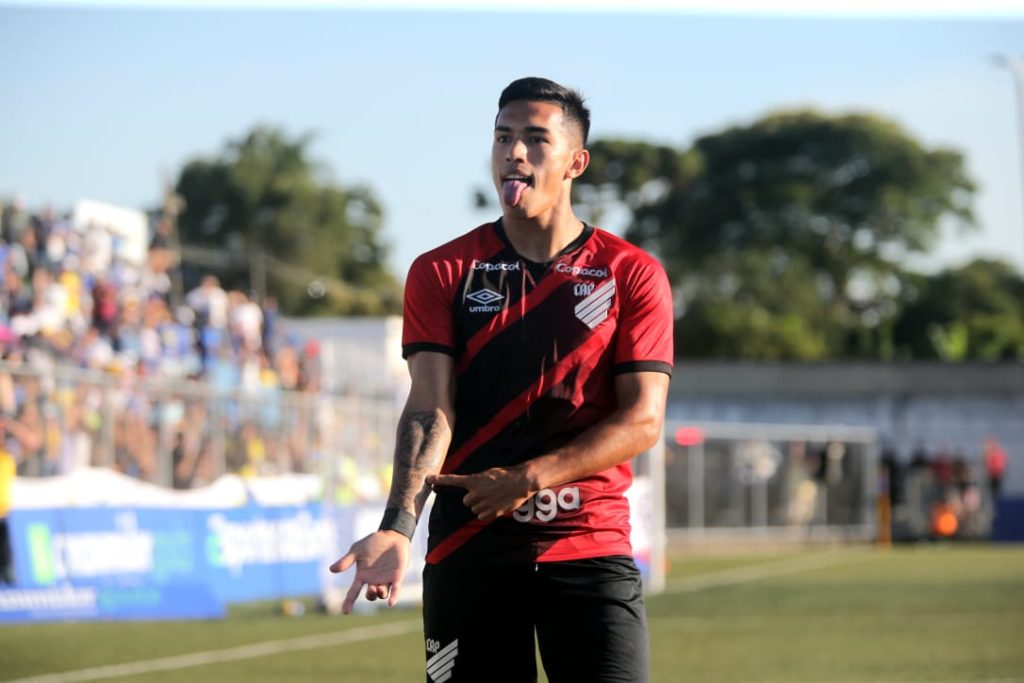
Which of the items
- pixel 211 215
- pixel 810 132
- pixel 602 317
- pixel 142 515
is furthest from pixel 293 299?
pixel 602 317

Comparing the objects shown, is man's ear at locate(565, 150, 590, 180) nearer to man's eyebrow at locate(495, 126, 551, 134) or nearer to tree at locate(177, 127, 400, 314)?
man's eyebrow at locate(495, 126, 551, 134)

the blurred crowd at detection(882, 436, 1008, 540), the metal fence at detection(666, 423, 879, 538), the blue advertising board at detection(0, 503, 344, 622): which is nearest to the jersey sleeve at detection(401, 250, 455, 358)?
the blue advertising board at detection(0, 503, 344, 622)

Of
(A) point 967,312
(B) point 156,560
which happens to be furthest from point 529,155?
(A) point 967,312

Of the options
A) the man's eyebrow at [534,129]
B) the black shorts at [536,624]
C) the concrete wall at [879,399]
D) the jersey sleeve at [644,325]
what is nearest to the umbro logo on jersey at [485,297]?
the jersey sleeve at [644,325]

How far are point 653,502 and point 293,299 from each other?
49.5 meters

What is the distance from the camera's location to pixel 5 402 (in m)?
16.5

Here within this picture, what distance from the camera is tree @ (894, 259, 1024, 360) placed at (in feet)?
255

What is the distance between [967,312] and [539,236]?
78377 mm

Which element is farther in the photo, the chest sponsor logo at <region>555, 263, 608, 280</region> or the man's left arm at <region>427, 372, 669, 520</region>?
the chest sponsor logo at <region>555, 263, 608, 280</region>

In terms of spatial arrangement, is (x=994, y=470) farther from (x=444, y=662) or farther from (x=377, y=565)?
(x=377, y=565)

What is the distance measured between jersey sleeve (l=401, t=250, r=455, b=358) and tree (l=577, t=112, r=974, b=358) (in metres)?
70.2

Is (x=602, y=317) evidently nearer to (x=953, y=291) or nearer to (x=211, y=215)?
(x=211, y=215)

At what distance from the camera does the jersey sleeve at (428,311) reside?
16.0 feet

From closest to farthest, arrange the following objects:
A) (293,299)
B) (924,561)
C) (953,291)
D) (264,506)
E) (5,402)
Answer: (5,402) → (264,506) → (924,561) → (293,299) → (953,291)
